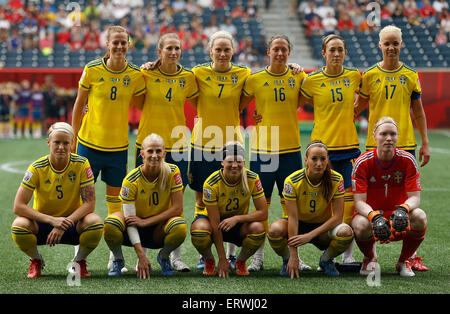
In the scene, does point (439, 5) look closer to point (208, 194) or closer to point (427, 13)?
point (427, 13)

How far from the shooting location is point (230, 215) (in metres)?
5.17

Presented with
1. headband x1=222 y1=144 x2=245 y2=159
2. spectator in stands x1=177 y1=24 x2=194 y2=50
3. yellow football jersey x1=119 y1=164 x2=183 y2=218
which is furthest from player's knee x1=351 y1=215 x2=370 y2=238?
spectator in stands x1=177 y1=24 x2=194 y2=50

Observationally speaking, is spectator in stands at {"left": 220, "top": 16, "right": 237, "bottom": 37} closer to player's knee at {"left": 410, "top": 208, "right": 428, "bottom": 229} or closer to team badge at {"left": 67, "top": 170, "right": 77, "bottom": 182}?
team badge at {"left": 67, "top": 170, "right": 77, "bottom": 182}

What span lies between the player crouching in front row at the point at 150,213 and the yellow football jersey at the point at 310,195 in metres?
0.85

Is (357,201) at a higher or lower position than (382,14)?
lower

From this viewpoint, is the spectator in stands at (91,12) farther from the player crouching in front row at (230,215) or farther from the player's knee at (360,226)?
the player's knee at (360,226)

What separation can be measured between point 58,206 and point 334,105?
2.34 metres

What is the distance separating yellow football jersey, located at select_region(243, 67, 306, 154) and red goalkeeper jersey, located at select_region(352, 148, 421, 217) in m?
0.70

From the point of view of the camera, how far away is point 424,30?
2188cm

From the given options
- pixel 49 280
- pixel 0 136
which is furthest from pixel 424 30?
pixel 49 280

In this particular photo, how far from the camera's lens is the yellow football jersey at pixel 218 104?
18.2 feet

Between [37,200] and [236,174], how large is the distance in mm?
1515

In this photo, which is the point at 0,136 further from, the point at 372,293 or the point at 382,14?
the point at 372,293

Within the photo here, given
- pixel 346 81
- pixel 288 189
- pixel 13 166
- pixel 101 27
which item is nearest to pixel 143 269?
pixel 288 189
